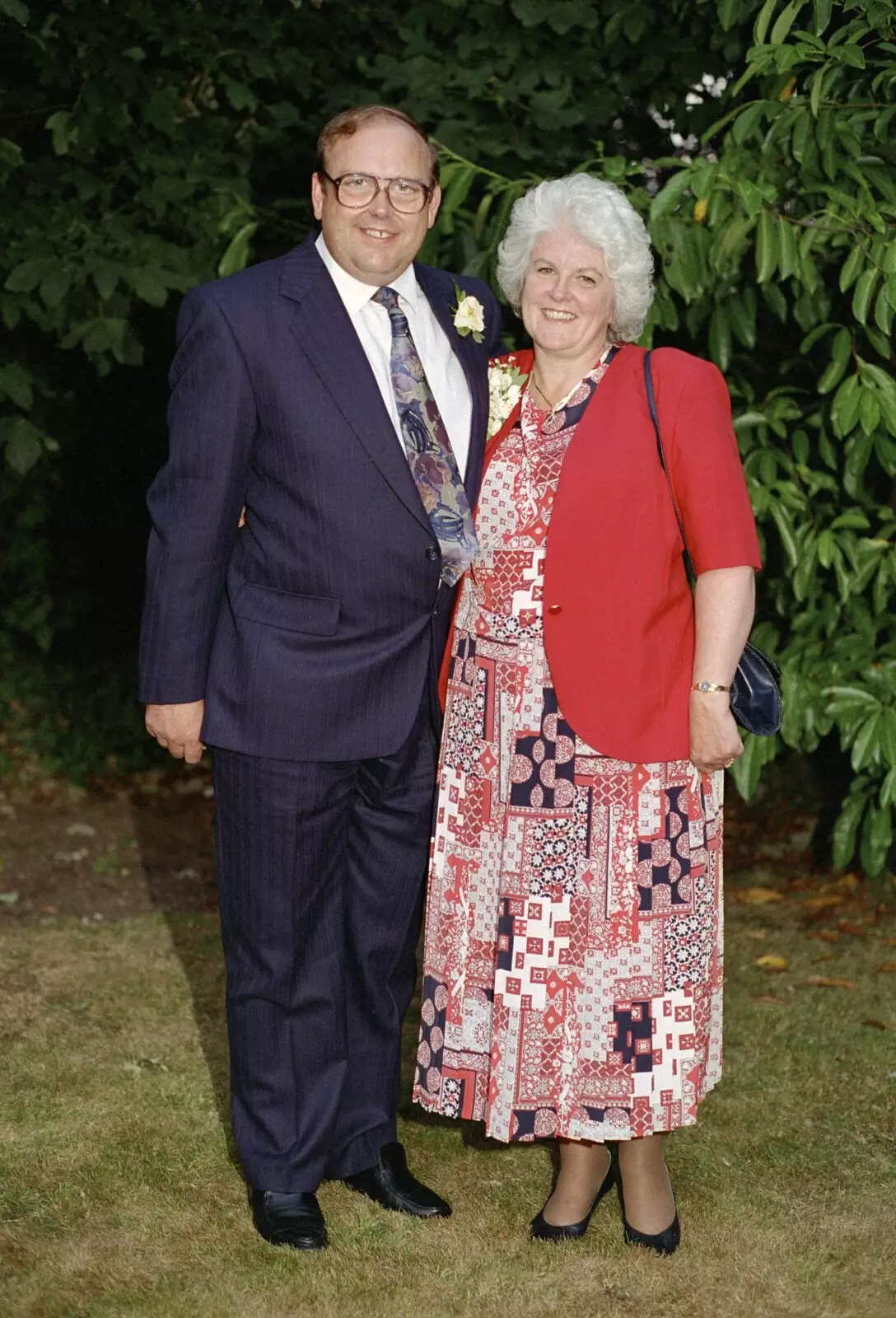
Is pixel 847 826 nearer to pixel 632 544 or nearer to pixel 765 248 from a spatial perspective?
pixel 765 248

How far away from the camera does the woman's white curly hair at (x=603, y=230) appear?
A: 9.34ft

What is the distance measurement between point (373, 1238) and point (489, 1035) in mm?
452

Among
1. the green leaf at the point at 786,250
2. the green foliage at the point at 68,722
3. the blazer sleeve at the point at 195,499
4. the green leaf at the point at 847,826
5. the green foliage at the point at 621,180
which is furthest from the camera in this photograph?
the green foliage at the point at 68,722

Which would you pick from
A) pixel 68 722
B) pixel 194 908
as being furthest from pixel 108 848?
pixel 68 722

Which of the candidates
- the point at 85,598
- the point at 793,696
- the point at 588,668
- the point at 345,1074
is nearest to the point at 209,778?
the point at 85,598

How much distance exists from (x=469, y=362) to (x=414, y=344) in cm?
15

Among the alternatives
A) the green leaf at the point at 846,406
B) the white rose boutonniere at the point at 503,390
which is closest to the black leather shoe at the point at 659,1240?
the white rose boutonniere at the point at 503,390

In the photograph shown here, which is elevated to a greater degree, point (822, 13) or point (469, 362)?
point (822, 13)

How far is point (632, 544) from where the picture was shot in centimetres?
282

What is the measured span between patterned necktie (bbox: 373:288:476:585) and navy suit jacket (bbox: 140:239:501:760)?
28mm

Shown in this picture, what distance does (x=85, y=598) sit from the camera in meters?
7.29

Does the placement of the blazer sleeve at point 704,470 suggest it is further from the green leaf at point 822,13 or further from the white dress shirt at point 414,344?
the green leaf at point 822,13

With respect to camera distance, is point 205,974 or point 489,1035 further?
point 205,974

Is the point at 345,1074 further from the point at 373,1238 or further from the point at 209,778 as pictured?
the point at 209,778
